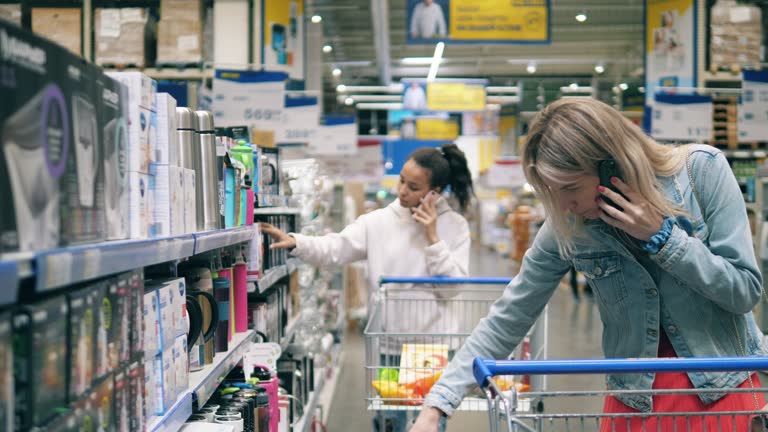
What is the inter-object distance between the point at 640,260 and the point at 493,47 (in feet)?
56.9

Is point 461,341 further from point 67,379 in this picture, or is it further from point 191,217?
point 67,379

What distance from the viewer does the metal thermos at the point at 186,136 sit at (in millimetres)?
2416

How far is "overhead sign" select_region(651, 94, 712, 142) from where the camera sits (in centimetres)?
909

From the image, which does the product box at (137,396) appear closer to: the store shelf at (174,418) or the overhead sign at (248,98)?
the store shelf at (174,418)

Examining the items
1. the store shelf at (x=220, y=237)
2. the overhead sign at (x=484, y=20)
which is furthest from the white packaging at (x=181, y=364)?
the overhead sign at (x=484, y=20)

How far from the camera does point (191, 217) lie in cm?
241

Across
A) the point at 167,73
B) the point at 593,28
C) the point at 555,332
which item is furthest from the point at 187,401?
the point at 593,28

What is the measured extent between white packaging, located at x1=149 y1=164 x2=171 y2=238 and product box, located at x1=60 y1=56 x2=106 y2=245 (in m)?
0.44

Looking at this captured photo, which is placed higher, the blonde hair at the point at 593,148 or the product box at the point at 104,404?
the blonde hair at the point at 593,148

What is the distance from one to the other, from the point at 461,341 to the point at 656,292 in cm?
180

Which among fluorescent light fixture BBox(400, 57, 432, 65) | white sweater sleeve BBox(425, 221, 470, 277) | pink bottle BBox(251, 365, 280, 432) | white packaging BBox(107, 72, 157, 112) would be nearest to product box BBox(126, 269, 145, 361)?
white packaging BBox(107, 72, 157, 112)

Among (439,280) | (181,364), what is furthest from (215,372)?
(439,280)

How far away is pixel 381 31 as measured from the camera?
14.7 meters

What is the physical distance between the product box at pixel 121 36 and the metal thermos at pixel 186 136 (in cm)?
497
